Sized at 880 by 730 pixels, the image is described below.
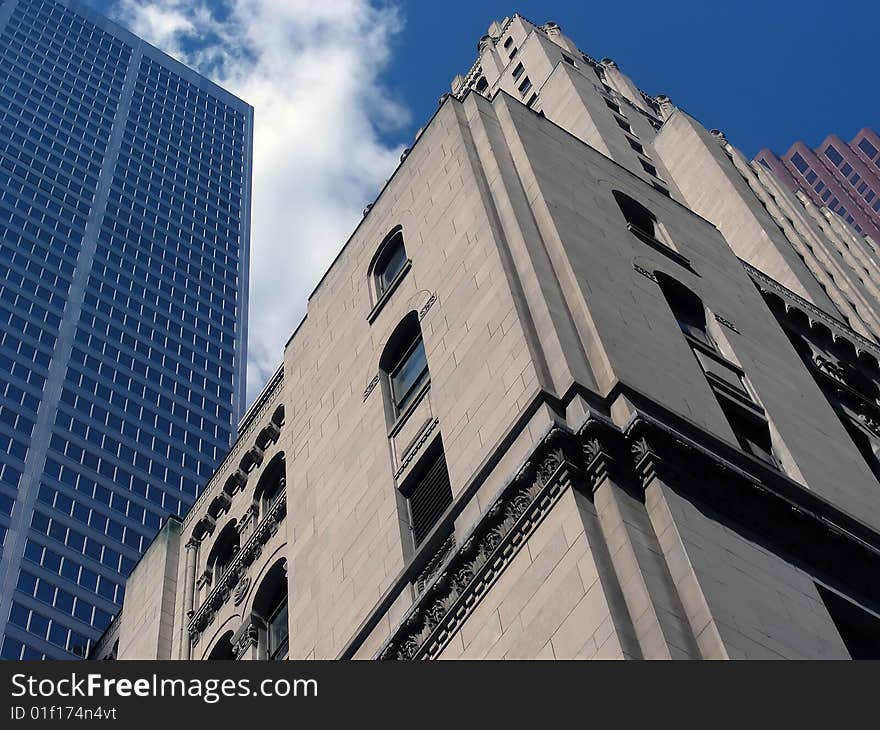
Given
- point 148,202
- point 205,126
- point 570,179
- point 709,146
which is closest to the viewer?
point 570,179

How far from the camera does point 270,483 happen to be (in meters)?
44.2

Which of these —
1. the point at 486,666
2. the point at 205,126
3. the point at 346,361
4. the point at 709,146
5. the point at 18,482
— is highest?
the point at 205,126

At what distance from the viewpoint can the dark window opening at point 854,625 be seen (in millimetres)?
25516

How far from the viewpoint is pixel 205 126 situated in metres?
198

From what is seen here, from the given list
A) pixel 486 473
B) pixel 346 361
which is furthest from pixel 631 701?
pixel 346 361

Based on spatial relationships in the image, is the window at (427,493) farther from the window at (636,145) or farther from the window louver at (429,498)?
the window at (636,145)

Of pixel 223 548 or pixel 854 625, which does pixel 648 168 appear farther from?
pixel 854 625

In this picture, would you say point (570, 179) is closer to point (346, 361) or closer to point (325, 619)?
point (346, 361)

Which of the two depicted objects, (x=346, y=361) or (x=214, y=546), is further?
(x=214, y=546)

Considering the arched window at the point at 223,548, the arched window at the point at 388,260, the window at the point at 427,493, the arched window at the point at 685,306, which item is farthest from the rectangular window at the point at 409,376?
the arched window at the point at 223,548

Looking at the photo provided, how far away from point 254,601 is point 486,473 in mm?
13999

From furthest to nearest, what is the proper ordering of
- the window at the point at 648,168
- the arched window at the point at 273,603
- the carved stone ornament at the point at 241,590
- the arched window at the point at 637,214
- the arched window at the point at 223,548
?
the window at the point at 648,168 → the arched window at the point at 223,548 → the carved stone ornament at the point at 241,590 → the arched window at the point at 637,214 → the arched window at the point at 273,603

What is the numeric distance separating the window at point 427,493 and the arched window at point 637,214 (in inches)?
446

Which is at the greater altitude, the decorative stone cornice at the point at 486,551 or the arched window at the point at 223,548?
the arched window at the point at 223,548
